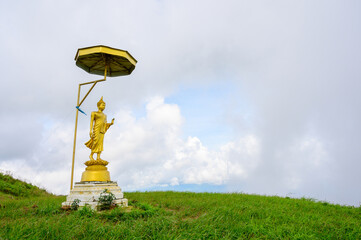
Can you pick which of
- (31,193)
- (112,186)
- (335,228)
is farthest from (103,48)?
(31,193)

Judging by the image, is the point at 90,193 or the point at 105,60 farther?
the point at 105,60

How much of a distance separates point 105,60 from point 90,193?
5.03 meters

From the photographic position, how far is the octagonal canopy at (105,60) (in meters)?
9.34

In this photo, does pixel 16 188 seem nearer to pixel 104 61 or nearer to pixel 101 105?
pixel 101 105

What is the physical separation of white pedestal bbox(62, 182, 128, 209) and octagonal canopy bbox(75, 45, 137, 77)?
15.3 feet

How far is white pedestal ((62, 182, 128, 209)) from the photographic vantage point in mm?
8305

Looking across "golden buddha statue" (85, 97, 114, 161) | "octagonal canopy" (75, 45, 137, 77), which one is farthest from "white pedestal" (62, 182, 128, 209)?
"octagonal canopy" (75, 45, 137, 77)

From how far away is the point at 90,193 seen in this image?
8422 millimetres

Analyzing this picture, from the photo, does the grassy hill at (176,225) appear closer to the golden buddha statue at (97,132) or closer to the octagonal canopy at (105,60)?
the golden buddha statue at (97,132)

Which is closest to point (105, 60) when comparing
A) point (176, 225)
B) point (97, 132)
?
point (97, 132)

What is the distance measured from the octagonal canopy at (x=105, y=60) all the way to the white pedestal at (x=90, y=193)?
4.65 metres

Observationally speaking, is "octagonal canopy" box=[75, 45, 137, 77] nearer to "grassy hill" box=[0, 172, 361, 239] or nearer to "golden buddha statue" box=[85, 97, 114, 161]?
"golden buddha statue" box=[85, 97, 114, 161]

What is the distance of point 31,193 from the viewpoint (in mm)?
15438

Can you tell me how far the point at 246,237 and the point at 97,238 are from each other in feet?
10.8
